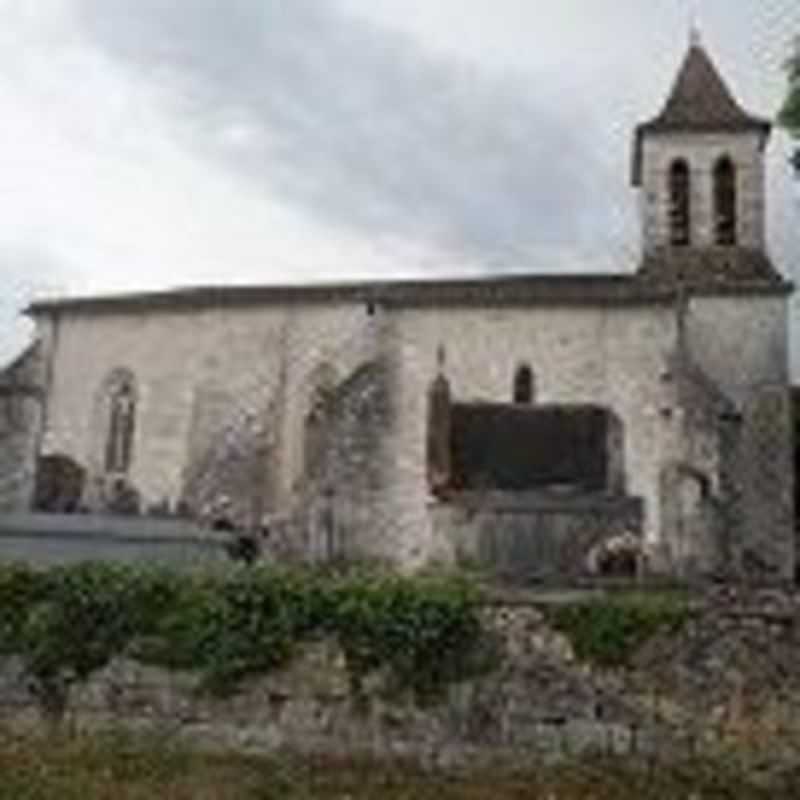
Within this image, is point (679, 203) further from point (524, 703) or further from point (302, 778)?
point (302, 778)

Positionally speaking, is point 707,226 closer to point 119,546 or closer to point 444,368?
point 444,368

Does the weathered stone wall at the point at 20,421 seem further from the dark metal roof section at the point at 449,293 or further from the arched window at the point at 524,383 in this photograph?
the arched window at the point at 524,383

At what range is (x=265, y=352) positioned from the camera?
3897 cm

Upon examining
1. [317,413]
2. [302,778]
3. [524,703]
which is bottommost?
[302,778]

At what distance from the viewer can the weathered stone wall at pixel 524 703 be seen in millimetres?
19047

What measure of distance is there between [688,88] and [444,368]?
11.3m

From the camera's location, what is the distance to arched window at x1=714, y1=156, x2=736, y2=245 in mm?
39219

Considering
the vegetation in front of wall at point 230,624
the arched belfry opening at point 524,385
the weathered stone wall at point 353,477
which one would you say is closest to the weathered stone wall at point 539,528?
the weathered stone wall at point 353,477

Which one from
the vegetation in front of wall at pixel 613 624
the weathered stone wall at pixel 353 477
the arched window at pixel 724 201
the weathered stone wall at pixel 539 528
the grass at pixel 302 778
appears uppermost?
the arched window at pixel 724 201

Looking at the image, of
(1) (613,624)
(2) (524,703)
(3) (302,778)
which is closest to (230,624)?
(3) (302,778)

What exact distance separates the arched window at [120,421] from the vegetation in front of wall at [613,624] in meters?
21.6

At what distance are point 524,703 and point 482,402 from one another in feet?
53.7

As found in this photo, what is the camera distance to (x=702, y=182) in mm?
39562

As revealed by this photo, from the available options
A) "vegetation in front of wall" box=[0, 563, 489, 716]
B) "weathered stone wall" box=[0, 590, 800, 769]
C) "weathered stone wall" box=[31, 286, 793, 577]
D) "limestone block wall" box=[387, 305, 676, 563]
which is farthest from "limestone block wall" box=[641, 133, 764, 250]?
"vegetation in front of wall" box=[0, 563, 489, 716]
